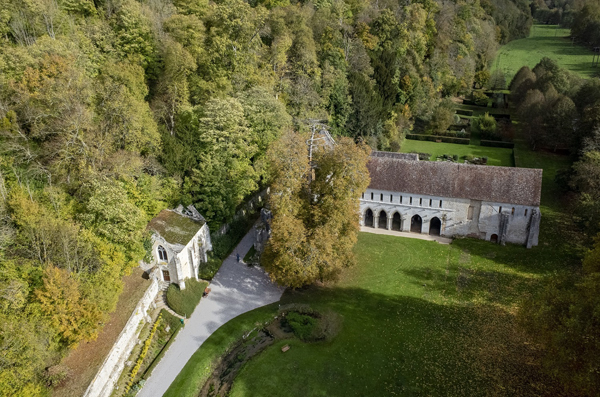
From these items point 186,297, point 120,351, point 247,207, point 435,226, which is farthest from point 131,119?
point 435,226

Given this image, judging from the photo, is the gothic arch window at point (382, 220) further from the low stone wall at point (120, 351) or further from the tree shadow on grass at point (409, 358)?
the low stone wall at point (120, 351)

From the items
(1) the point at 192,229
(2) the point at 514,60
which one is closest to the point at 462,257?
(1) the point at 192,229

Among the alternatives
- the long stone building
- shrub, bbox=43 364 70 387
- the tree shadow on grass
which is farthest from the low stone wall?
the long stone building

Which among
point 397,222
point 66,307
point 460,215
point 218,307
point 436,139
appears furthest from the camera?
point 436,139

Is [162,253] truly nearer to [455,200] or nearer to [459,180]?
[455,200]

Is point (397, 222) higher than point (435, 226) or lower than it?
higher
